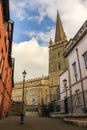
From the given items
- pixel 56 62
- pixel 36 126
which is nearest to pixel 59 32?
pixel 56 62

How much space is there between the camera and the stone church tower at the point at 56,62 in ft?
204

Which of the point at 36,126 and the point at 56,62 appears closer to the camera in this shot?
the point at 36,126

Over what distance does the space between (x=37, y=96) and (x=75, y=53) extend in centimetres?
5030

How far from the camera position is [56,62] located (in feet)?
226

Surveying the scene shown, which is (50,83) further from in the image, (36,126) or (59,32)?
(36,126)

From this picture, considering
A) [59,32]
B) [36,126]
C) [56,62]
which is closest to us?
[36,126]

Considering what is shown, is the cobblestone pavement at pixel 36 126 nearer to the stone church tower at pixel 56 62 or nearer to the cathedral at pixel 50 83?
the stone church tower at pixel 56 62

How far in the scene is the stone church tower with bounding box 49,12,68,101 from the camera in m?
62.2

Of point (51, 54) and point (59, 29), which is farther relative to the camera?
point (59, 29)

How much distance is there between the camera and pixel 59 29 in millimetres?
82688

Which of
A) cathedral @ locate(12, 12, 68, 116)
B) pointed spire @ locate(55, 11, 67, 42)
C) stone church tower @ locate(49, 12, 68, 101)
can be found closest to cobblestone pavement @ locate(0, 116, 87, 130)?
→ stone church tower @ locate(49, 12, 68, 101)

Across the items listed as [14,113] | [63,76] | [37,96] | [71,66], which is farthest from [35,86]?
[71,66]

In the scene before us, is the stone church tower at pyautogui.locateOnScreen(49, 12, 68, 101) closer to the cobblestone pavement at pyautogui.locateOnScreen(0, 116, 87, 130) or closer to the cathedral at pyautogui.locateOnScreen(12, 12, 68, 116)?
the cathedral at pyautogui.locateOnScreen(12, 12, 68, 116)

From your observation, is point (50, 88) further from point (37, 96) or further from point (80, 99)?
point (80, 99)
